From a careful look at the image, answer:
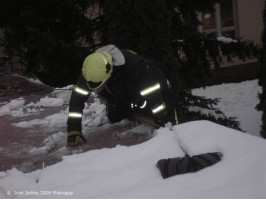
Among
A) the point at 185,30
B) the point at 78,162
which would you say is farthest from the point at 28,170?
the point at 185,30

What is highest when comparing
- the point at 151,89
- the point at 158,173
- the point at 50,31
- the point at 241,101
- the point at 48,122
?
the point at 50,31

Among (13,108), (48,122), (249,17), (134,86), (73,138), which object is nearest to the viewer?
(73,138)

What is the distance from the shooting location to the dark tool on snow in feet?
4.75

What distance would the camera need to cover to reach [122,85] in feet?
10.9

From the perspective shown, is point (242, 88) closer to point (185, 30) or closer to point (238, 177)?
point (185, 30)

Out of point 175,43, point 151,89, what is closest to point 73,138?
point 151,89

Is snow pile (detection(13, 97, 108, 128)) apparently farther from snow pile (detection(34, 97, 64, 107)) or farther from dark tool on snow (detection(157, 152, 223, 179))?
dark tool on snow (detection(157, 152, 223, 179))

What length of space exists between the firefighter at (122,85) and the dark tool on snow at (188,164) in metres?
1.48

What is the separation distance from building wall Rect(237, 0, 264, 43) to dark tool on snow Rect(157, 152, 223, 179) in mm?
9730

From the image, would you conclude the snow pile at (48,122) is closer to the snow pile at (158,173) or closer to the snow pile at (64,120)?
the snow pile at (64,120)

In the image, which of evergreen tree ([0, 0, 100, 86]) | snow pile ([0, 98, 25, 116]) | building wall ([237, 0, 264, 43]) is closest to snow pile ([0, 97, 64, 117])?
snow pile ([0, 98, 25, 116])

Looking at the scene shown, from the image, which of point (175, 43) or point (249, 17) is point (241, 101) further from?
point (175, 43)

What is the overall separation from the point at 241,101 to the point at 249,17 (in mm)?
3355

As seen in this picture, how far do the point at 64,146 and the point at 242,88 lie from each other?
8226mm
